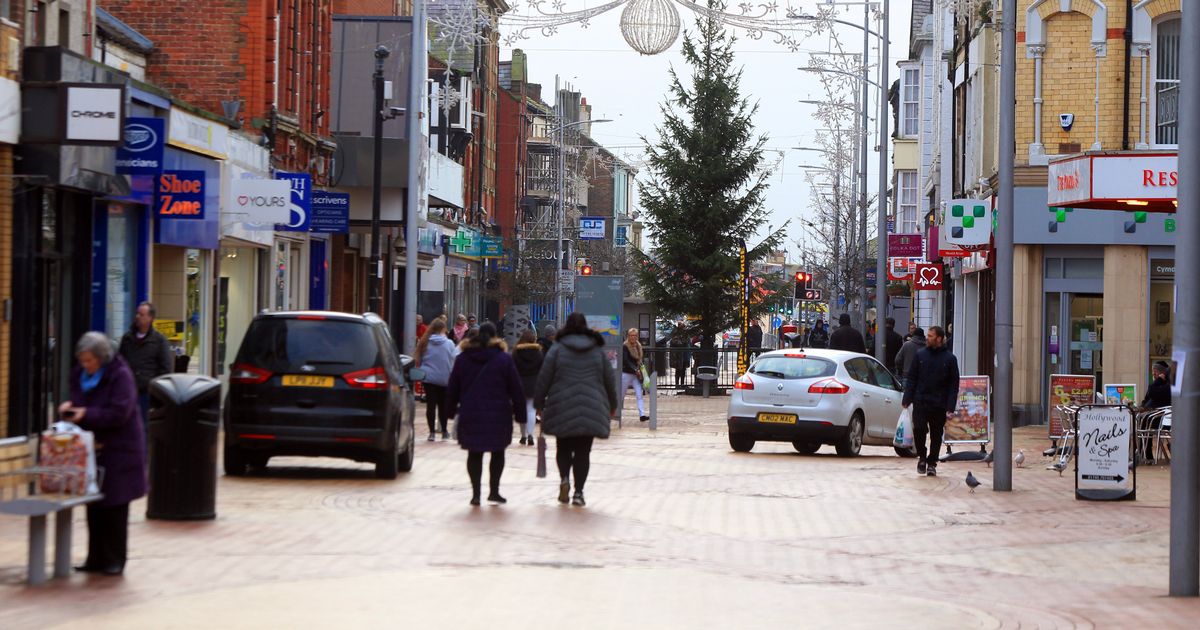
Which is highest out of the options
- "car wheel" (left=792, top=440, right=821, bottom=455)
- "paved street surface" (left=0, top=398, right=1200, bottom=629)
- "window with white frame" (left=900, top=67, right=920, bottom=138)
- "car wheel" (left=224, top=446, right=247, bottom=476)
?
"window with white frame" (left=900, top=67, right=920, bottom=138)

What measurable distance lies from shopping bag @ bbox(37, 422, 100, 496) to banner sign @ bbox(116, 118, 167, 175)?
36.8 feet

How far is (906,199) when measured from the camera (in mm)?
77062

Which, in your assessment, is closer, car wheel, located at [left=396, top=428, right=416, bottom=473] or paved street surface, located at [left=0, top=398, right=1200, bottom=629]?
paved street surface, located at [left=0, top=398, right=1200, bottom=629]

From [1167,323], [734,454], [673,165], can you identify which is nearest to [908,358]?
[1167,323]

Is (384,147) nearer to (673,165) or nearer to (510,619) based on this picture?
(673,165)

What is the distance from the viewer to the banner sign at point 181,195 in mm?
24078

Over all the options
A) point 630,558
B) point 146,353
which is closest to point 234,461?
point 146,353

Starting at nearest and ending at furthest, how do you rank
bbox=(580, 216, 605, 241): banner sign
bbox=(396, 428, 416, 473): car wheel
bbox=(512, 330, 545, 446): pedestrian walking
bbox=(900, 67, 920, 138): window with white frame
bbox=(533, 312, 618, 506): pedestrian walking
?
1. bbox=(533, 312, 618, 506): pedestrian walking
2. bbox=(396, 428, 416, 473): car wheel
3. bbox=(512, 330, 545, 446): pedestrian walking
4. bbox=(900, 67, 920, 138): window with white frame
5. bbox=(580, 216, 605, 241): banner sign

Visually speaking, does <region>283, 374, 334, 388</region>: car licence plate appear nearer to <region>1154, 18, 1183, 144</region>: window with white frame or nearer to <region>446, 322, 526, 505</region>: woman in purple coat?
<region>446, 322, 526, 505</region>: woman in purple coat

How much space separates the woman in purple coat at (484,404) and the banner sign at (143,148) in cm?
666

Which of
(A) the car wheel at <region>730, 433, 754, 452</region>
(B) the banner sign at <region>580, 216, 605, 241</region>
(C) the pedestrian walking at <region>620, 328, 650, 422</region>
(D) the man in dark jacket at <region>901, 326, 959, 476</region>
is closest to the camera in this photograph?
(D) the man in dark jacket at <region>901, 326, 959, 476</region>

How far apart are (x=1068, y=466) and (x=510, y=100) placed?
71916 mm

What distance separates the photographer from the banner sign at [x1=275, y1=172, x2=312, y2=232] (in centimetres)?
2948

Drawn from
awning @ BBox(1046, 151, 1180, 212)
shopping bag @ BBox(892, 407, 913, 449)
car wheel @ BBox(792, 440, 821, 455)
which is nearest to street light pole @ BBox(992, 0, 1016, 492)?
awning @ BBox(1046, 151, 1180, 212)
